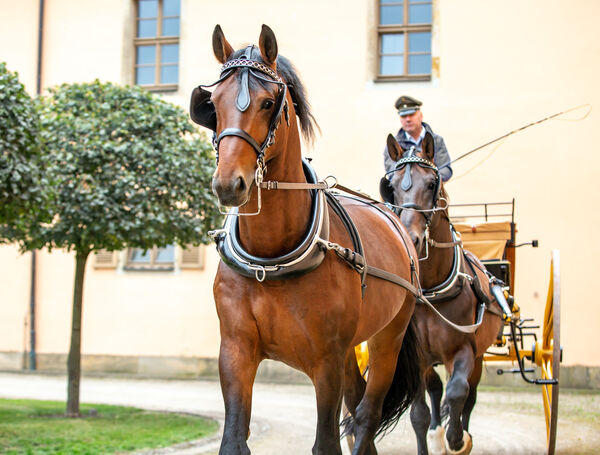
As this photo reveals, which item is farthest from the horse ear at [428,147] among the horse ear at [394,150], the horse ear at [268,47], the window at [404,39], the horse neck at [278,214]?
the window at [404,39]

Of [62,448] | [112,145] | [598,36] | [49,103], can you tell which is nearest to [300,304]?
[62,448]

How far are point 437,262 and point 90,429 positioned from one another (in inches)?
174

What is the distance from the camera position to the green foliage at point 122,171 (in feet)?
30.6

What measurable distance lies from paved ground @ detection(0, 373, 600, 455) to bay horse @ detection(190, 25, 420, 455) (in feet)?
13.3

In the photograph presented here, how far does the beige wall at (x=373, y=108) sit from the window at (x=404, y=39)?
24 cm

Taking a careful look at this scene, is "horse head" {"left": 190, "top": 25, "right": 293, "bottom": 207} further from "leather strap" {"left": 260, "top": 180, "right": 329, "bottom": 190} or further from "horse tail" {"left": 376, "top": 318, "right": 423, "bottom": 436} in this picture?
"horse tail" {"left": 376, "top": 318, "right": 423, "bottom": 436}

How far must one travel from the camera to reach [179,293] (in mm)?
15086

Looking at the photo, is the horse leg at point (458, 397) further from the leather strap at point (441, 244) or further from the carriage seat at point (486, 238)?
the carriage seat at point (486, 238)

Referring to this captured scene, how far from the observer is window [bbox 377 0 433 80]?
Answer: 48.0 ft

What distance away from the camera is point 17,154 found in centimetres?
711

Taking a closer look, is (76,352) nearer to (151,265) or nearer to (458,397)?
(151,265)

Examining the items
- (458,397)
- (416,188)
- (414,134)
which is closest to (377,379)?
(458,397)

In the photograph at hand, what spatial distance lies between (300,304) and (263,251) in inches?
11.5

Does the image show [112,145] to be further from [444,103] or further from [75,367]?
[444,103]
